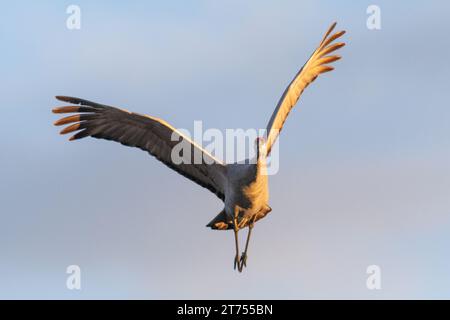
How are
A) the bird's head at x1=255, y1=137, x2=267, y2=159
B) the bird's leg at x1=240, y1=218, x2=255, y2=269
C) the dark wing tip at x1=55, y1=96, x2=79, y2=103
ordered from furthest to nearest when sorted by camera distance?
the bird's leg at x1=240, y1=218, x2=255, y2=269 < the dark wing tip at x1=55, y1=96, x2=79, y2=103 < the bird's head at x1=255, y1=137, x2=267, y2=159

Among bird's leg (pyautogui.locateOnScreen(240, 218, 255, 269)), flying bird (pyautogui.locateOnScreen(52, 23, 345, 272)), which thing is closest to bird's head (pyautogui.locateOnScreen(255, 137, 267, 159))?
flying bird (pyautogui.locateOnScreen(52, 23, 345, 272))

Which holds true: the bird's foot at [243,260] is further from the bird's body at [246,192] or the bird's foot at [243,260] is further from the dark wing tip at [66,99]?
the dark wing tip at [66,99]

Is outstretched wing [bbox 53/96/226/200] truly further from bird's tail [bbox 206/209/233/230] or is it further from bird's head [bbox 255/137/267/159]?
bird's head [bbox 255/137/267/159]

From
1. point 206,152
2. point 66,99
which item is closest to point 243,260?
point 206,152

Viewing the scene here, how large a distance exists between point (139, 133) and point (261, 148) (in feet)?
9.57

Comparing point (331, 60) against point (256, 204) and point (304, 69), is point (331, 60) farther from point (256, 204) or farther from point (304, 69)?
point (256, 204)

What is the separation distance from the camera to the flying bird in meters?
18.6

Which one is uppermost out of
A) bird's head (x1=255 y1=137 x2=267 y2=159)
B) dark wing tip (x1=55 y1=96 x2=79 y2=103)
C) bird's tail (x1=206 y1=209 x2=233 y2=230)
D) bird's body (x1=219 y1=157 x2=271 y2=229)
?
dark wing tip (x1=55 y1=96 x2=79 y2=103)

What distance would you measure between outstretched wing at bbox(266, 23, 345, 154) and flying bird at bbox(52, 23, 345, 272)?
0.08ft

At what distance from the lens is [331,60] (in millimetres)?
21859

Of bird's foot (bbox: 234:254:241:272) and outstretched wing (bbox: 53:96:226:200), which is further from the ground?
outstretched wing (bbox: 53:96:226:200)

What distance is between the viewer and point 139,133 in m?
19.2
